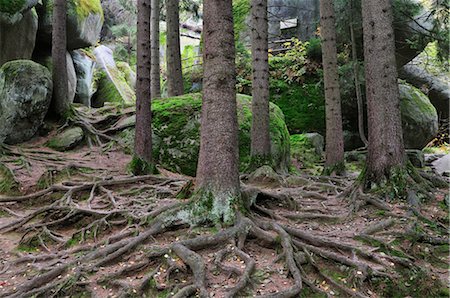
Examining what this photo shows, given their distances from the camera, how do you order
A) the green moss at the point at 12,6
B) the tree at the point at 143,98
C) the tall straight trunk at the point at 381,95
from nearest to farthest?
the tall straight trunk at the point at 381,95 → the tree at the point at 143,98 → the green moss at the point at 12,6

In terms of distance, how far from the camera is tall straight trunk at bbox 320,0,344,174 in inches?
390

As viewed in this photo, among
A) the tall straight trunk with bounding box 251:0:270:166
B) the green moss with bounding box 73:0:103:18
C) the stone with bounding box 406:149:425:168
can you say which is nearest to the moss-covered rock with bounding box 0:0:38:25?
the green moss with bounding box 73:0:103:18

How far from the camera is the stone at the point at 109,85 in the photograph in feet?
64.5

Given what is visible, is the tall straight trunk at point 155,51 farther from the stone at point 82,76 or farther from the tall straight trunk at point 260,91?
the tall straight trunk at point 260,91

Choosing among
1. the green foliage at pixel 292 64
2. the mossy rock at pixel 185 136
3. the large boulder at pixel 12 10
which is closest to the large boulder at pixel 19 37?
the large boulder at pixel 12 10

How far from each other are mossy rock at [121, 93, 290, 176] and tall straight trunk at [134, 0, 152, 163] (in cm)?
178

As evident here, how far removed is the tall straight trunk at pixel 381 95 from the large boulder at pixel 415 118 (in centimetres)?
965

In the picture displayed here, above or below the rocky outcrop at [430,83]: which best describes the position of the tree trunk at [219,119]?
below

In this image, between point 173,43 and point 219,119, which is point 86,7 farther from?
point 219,119

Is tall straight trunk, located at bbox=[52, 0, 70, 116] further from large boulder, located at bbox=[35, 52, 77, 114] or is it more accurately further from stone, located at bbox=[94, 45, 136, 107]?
stone, located at bbox=[94, 45, 136, 107]

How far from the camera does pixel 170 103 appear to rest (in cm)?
1123

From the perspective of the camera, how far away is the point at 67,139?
10.0 m

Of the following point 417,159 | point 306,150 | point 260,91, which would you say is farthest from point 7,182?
point 417,159

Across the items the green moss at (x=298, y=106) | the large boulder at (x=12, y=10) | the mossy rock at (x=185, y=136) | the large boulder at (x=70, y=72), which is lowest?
the mossy rock at (x=185, y=136)
